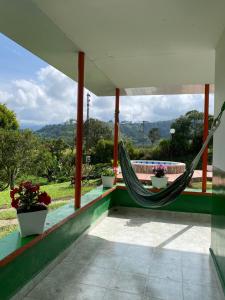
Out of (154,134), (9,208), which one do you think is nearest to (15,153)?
(9,208)

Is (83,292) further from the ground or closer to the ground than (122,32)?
closer to the ground

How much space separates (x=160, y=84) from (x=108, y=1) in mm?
2124

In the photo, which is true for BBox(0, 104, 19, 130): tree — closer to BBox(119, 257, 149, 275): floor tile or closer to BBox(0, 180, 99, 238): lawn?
BBox(0, 180, 99, 238): lawn

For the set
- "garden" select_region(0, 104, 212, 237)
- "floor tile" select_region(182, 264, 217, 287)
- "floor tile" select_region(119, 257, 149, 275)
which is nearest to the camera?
"floor tile" select_region(182, 264, 217, 287)

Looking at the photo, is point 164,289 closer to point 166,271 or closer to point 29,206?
point 166,271

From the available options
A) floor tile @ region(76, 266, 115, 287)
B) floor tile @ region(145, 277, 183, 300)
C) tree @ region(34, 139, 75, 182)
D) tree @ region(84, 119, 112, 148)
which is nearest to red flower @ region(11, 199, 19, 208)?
floor tile @ region(76, 266, 115, 287)

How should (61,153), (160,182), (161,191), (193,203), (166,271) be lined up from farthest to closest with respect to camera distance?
(61,153) < (160,182) < (193,203) < (161,191) < (166,271)

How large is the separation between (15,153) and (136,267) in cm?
424

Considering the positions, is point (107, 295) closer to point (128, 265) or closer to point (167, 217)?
point (128, 265)

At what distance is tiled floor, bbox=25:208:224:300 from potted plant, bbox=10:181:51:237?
0.44 meters

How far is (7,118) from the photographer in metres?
7.65

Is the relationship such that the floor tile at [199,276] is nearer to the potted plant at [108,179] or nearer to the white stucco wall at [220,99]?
the white stucco wall at [220,99]

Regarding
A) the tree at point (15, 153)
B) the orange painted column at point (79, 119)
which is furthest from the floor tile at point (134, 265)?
the tree at point (15, 153)

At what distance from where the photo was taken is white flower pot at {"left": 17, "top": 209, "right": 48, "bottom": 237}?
176 centimetres
